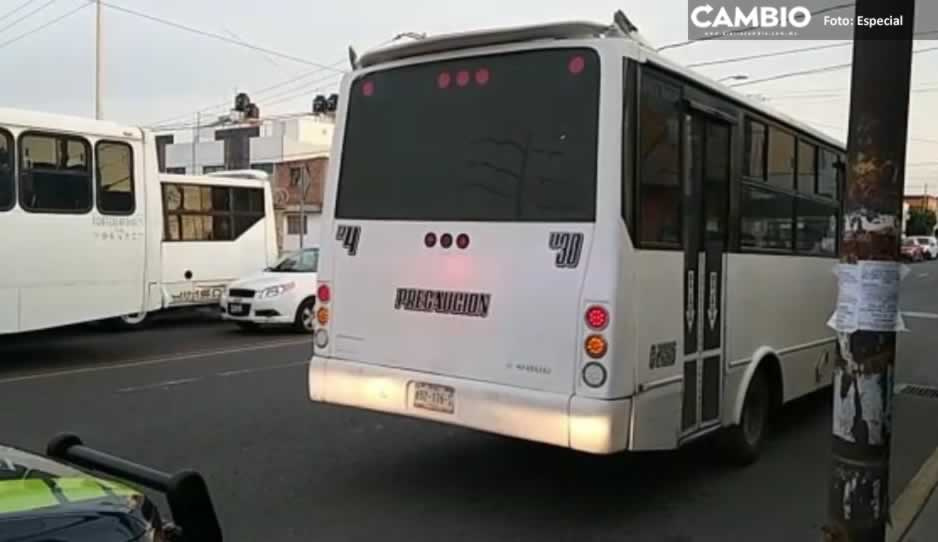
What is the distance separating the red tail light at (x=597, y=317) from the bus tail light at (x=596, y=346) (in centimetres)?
6

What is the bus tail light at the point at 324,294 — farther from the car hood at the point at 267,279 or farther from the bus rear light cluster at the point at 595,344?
the car hood at the point at 267,279

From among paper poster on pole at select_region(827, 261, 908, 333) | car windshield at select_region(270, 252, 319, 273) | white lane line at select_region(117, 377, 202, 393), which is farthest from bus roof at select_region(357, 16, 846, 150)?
car windshield at select_region(270, 252, 319, 273)

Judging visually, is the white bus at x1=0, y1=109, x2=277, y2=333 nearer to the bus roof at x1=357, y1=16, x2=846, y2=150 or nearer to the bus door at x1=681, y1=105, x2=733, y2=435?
the bus roof at x1=357, y1=16, x2=846, y2=150

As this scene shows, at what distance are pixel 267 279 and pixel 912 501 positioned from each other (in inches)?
451

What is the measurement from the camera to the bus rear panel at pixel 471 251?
4836 millimetres

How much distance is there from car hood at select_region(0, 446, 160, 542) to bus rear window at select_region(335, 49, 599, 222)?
304 centimetres

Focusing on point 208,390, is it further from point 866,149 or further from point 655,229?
point 866,149

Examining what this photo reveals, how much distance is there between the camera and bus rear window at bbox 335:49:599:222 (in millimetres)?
4941

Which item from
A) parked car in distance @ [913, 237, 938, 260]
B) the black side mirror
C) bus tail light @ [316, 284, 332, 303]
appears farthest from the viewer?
parked car in distance @ [913, 237, 938, 260]

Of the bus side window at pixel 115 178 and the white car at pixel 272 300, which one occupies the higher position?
the bus side window at pixel 115 178

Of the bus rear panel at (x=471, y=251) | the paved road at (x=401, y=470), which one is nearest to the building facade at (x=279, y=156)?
the paved road at (x=401, y=470)

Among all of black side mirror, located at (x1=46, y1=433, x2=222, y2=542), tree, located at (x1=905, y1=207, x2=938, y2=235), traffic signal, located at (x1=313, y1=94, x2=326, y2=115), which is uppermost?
traffic signal, located at (x1=313, y1=94, x2=326, y2=115)

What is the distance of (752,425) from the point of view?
262 inches

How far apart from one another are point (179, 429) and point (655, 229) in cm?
452
